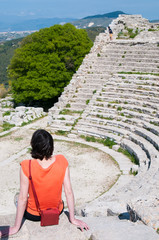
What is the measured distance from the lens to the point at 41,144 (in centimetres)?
334

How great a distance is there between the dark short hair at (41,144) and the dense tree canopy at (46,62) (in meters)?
18.0

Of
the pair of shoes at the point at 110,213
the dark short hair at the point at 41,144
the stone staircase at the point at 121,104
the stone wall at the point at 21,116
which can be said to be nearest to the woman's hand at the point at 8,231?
the dark short hair at the point at 41,144

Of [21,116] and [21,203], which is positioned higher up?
[21,203]

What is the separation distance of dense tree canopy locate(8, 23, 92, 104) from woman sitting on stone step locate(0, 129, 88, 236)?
18000mm

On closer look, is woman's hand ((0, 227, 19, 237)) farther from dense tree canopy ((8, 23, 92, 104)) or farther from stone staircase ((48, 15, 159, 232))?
dense tree canopy ((8, 23, 92, 104))

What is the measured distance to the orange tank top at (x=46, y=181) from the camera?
11.1ft

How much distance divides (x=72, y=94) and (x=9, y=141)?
5.05m

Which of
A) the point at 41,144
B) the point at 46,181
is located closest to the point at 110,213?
the point at 46,181

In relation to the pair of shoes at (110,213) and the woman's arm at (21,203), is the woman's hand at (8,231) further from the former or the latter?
the pair of shoes at (110,213)

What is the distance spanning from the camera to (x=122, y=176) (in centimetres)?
923

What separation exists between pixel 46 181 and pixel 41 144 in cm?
48

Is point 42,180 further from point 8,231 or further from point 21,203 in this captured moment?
point 8,231

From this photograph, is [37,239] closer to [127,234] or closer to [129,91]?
[127,234]

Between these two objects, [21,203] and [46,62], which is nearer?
[21,203]
